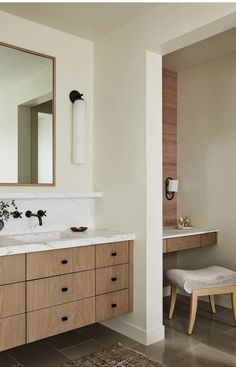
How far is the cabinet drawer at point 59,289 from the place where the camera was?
2.43m

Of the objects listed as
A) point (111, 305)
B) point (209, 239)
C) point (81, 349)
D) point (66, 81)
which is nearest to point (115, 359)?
point (81, 349)

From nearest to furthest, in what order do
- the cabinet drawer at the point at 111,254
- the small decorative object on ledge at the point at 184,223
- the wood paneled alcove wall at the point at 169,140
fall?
1. the cabinet drawer at the point at 111,254
2. the small decorative object on ledge at the point at 184,223
3. the wood paneled alcove wall at the point at 169,140

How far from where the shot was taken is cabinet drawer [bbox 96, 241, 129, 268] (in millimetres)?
2811

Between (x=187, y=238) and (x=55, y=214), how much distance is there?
1.35m

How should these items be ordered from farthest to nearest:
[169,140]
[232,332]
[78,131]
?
[169,140]
[78,131]
[232,332]

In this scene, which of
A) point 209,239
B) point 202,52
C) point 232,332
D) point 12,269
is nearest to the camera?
point 12,269

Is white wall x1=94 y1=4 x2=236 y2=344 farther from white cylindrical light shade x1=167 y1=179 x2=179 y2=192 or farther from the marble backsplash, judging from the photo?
white cylindrical light shade x1=167 y1=179 x2=179 y2=192

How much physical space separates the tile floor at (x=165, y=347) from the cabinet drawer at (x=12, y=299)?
18.8 inches

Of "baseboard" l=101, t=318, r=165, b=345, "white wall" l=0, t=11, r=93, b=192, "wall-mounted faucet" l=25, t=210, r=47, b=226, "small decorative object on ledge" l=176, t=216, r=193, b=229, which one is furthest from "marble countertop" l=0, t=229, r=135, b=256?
"small decorative object on ledge" l=176, t=216, r=193, b=229

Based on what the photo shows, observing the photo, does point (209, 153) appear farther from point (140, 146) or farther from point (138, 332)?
point (138, 332)

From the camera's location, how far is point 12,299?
92.0 inches

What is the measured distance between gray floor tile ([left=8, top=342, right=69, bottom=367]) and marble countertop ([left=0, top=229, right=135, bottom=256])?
813 mm

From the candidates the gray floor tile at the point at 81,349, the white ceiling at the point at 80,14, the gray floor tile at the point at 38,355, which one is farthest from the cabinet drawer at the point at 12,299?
the white ceiling at the point at 80,14

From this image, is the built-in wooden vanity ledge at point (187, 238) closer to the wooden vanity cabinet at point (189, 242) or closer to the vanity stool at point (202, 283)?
the wooden vanity cabinet at point (189, 242)
